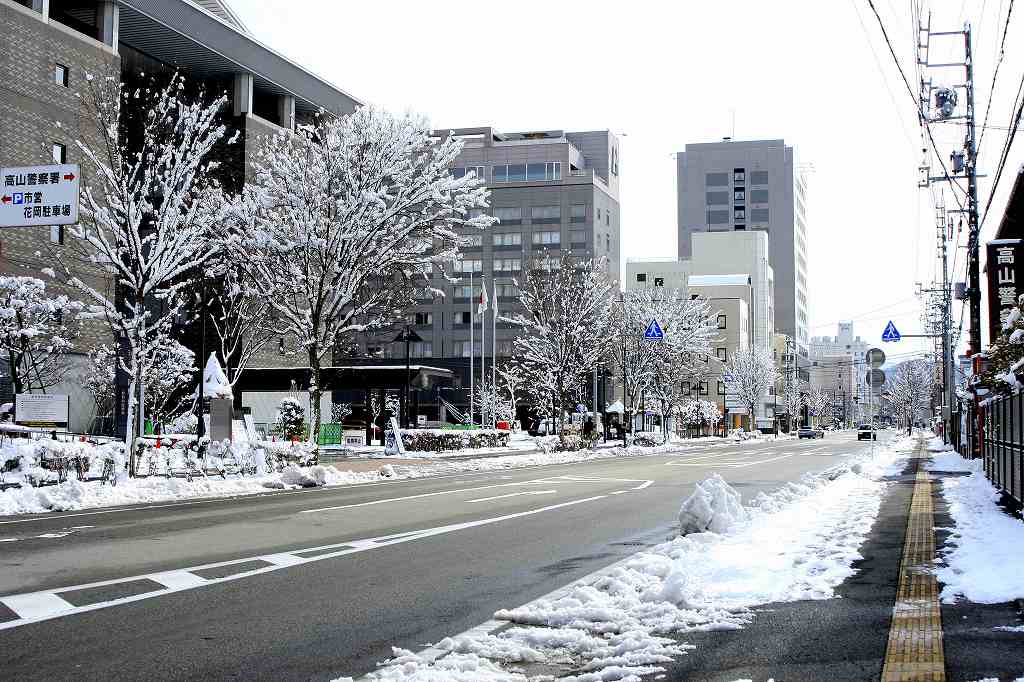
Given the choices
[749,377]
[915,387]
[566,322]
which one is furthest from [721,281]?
[566,322]

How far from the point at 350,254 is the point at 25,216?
12.4m

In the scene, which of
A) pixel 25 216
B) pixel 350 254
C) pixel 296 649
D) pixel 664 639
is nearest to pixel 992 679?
pixel 664 639

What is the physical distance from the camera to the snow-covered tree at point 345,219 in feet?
101

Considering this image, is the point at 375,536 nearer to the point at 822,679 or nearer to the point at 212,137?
the point at 822,679

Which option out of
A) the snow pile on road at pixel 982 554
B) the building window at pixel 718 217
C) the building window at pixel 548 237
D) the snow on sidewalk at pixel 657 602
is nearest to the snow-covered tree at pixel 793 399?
the building window at pixel 718 217

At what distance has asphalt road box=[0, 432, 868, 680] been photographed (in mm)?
6777

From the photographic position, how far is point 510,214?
131 meters

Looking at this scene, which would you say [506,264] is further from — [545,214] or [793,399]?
[793,399]

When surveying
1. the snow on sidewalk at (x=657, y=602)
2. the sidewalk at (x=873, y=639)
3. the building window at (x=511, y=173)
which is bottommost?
the snow on sidewalk at (x=657, y=602)

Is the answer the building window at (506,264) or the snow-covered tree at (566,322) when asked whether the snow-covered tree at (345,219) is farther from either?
the building window at (506,264)

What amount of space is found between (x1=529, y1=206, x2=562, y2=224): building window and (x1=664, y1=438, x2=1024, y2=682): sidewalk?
12117 cm

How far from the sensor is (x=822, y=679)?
5.67m

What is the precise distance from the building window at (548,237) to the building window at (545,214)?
4.66 ft

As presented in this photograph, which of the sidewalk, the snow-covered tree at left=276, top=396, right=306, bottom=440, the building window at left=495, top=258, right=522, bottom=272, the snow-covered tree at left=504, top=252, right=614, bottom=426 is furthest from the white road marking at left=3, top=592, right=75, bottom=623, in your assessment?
the building window at left=495, top=258, right=522, bottom=272
